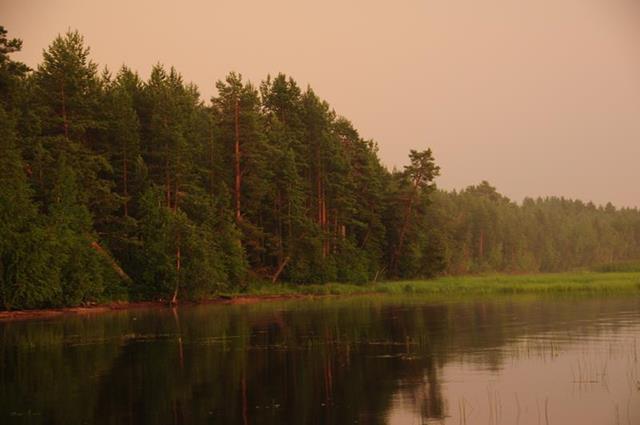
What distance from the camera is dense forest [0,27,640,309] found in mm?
51312

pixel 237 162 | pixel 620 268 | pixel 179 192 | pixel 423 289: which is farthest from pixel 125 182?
pixel 620 268

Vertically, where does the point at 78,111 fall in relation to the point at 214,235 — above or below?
above

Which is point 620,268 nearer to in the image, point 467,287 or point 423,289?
point 467,287

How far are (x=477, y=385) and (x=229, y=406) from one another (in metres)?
7.17

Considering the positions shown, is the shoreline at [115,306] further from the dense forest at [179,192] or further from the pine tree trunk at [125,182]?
the pine tree trunk at [125,182]

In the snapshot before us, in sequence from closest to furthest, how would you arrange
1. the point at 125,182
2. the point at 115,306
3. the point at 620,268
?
the point at 115,306 < the point at 125,182 < the point at 620,268

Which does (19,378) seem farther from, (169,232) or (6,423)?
(169,232)

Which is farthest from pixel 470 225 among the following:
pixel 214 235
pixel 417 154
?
pixel 214 235

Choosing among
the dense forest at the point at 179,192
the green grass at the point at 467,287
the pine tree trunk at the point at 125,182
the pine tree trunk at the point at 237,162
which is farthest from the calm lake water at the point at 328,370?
the pine tree trunk at the point at 237,162

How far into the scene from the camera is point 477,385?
68.0 ft

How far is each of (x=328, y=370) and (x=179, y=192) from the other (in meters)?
42.9

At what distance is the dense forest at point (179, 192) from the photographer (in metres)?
51.3

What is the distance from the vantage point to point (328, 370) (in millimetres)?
23797

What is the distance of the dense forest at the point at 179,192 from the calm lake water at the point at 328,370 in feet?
34.2
